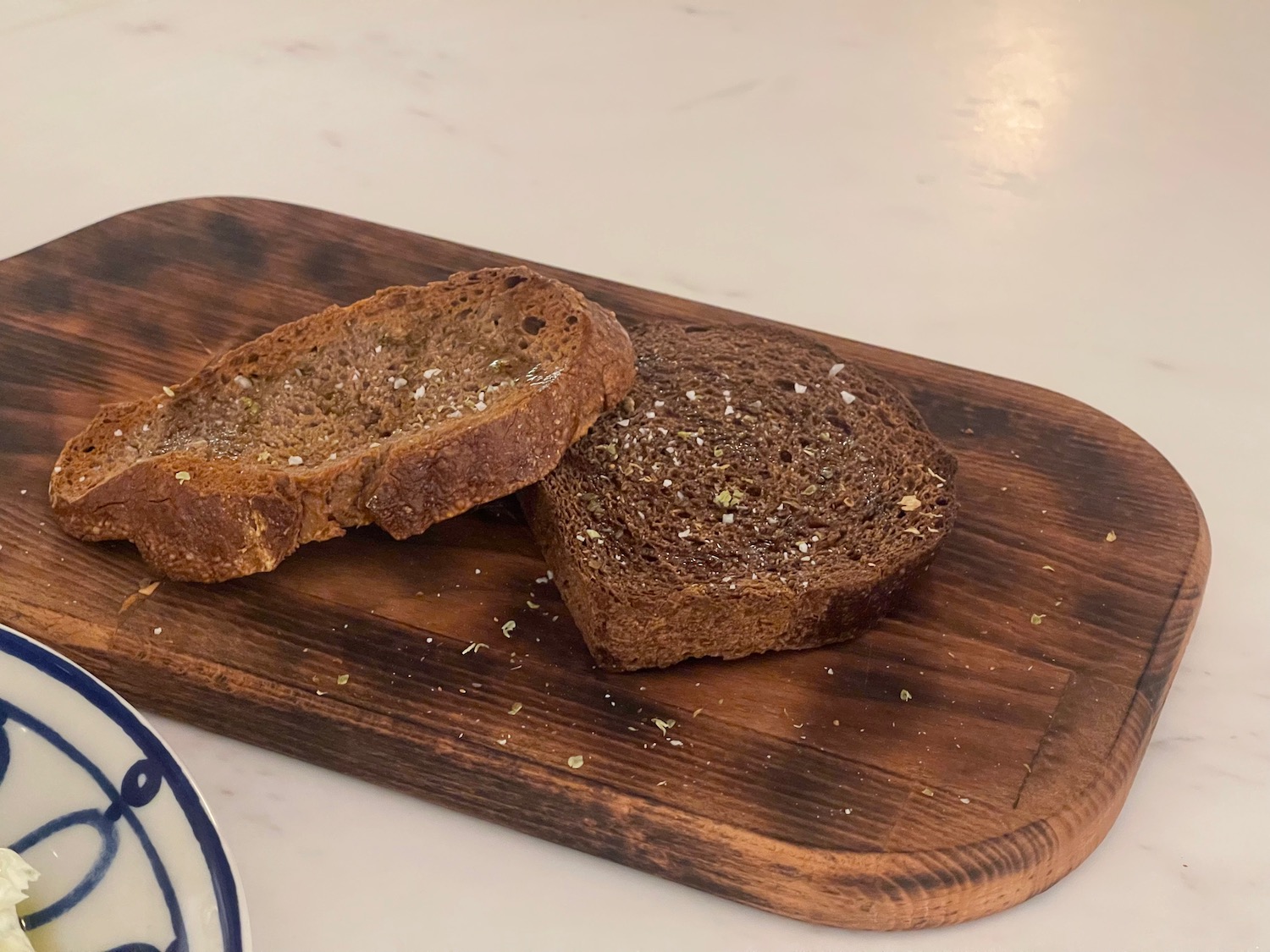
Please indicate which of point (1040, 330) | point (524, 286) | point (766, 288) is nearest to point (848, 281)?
point (766, 288)

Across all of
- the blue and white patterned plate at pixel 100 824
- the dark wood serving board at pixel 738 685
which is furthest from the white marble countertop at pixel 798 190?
the blue and white patterned plate at pixel 100 824

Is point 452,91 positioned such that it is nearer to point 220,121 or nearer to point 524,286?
point 220,121

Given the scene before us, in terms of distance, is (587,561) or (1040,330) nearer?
(587,561)

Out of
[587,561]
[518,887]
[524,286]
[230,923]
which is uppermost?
[524,286]

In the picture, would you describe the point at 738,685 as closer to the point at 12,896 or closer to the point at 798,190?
the point at 12,896

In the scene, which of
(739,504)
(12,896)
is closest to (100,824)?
(12,896)

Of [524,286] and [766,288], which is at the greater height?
[524,286]

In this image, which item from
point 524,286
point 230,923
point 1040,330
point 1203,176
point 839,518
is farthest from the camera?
point 1203,176
